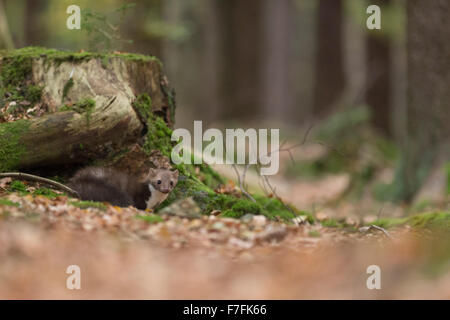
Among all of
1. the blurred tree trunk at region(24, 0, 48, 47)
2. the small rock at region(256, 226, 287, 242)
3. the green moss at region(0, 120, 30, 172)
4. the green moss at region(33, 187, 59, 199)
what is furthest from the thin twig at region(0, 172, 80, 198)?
the blurred tree trunk at region(24, 0, 48, 47)

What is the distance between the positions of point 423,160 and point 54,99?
22.7 feet

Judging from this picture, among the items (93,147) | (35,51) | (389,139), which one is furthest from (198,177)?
(389,139)

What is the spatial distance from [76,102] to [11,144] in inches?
34.5

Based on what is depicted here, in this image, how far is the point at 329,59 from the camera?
22078 mm

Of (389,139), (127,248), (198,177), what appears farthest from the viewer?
(389,139)

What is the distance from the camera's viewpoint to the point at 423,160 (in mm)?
10828

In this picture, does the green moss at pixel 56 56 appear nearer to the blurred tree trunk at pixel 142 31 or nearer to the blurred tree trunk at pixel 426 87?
the blurred tree trunk at pixel 426 87

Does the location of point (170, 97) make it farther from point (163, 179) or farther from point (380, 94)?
point (380, 94)

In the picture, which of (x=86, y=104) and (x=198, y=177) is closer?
(x=86, y=104)

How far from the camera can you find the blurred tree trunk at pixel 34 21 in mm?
19741

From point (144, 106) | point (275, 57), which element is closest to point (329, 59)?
point (275, 57)

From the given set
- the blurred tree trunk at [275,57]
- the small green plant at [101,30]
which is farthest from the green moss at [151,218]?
the blurred tree trunk at [275,57]

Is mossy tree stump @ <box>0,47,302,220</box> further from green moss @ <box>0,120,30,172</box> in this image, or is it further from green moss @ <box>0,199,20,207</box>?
green moss @ <box>0,199,20,207</box>
